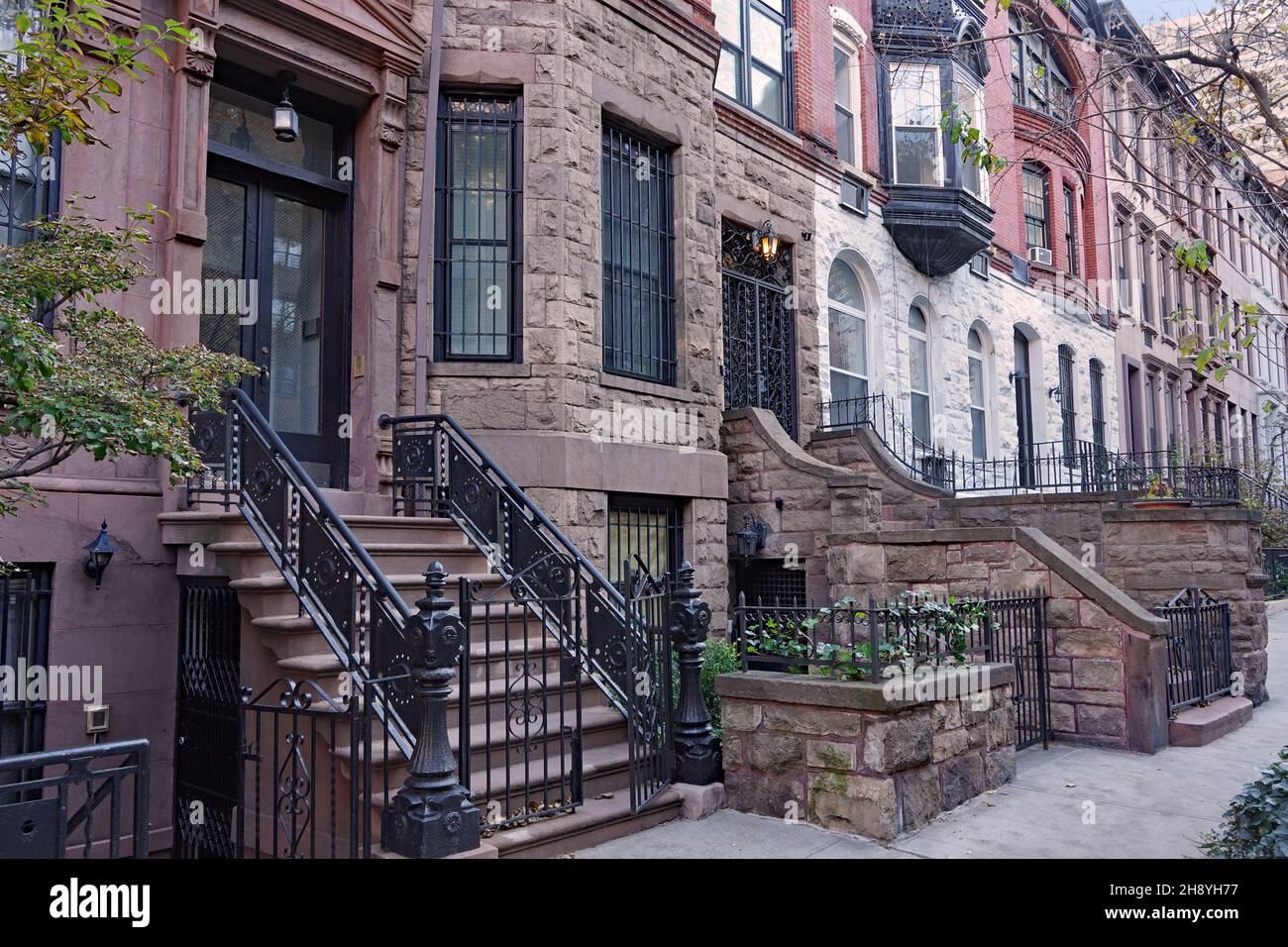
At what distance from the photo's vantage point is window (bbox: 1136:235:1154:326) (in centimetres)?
2650

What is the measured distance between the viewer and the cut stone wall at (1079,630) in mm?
8570

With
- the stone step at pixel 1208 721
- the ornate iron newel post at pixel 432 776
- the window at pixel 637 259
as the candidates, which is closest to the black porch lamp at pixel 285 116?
the window at pixel 637 259

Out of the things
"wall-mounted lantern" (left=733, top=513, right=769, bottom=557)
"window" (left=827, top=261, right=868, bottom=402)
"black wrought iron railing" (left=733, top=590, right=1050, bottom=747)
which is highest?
"window" (left=827, top=261, right=868, bottom=402)

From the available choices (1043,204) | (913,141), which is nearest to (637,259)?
(913,141)

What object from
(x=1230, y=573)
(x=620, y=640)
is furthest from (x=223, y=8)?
(x=1230, y=573)

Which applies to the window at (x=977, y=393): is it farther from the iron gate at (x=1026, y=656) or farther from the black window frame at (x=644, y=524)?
the iron gate at (x=1026, y=656)

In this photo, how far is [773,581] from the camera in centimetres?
1269

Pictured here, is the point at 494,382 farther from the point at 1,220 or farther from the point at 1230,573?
the point at 1230,573

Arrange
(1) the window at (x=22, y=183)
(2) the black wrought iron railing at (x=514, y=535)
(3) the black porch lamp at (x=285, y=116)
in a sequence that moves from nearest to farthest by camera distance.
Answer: (1) the window at (x=22, y=183), (2) the black wrought iron railing at (x=514, y=535), (3) the black porch lamp at (x=285, y=116)

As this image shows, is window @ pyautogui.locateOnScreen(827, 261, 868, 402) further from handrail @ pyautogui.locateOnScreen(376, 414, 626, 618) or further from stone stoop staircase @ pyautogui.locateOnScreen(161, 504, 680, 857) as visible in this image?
stone stoop staircase @ pyautogui.locateOnScreen(161, 504, 680, 857)

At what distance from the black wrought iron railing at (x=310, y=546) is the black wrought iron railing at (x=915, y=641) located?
2.37 meters

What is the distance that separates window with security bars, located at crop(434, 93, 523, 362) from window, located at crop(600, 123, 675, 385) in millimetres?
1076

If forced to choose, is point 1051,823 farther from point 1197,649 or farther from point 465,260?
point 465,260

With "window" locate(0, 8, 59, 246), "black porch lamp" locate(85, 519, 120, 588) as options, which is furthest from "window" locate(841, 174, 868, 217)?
"black porch lamp" locate(85, 519, 120, 588)
